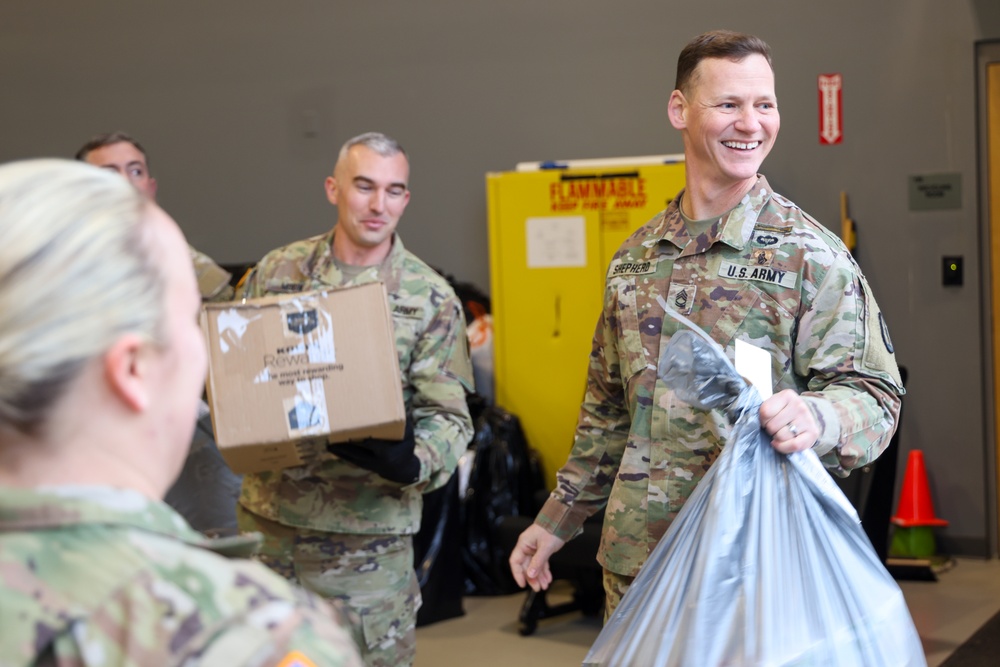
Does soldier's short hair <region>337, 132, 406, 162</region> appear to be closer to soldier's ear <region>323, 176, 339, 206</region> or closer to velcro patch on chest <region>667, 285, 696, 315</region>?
soldier's ear <region>323, 176, 339, 206</region>

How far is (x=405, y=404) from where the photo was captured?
2797 mm

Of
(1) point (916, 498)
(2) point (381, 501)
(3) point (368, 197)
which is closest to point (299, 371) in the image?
(2) point (381, 501)

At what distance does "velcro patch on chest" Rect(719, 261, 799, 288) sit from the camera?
1.86 meters

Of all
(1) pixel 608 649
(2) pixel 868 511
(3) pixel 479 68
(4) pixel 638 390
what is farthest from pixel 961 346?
(1) pixel 608 649

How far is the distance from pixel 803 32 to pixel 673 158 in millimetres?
914

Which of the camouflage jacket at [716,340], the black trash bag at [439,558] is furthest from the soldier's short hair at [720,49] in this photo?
the black trash bag at [439,558]

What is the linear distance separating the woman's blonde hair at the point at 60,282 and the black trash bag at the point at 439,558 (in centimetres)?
389

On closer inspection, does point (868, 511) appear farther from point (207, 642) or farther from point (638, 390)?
point (207, 642)

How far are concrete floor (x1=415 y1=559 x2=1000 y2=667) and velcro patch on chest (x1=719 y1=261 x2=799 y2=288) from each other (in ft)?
7.95

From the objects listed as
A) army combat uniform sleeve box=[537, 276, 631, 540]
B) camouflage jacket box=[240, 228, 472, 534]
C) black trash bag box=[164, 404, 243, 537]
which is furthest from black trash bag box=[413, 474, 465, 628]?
army combat uniform sleeve box=[537, 276, 631, 540]

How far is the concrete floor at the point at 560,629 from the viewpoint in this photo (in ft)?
13.3

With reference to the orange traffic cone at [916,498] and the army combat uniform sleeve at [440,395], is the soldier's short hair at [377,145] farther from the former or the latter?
the orange traffic cone at [916,498]

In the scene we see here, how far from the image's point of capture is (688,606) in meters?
1.55

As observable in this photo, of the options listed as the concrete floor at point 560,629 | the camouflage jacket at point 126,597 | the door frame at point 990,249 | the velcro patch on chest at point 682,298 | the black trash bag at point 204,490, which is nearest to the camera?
the camouflage jacket at point 126,597
